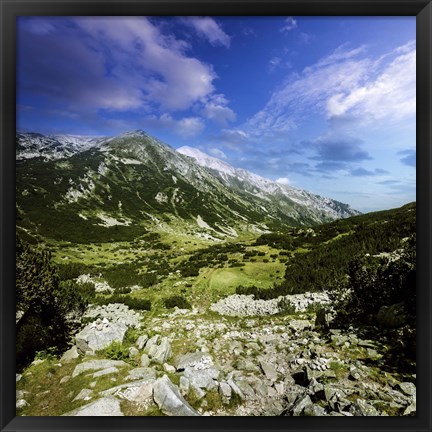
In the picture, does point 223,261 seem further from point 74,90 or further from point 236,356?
point 74,90

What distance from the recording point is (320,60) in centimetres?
538

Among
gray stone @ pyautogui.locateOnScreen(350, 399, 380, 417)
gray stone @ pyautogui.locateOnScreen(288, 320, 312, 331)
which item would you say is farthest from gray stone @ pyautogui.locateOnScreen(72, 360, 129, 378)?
gray stone @ pyautogui.locateOnScreen(288, 320, 312, 331)

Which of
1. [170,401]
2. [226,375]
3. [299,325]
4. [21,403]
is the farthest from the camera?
[299,325]

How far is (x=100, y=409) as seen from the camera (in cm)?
341

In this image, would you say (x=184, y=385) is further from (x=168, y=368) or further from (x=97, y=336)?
(x=97, y=336)

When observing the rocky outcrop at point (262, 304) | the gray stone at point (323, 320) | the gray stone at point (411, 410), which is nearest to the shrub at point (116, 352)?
the rocky outcrop at point (262, 304)

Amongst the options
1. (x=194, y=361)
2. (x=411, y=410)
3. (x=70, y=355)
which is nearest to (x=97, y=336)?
(x=70, y=355)

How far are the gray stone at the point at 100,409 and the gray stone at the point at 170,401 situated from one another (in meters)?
0.50

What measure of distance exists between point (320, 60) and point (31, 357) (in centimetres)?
800

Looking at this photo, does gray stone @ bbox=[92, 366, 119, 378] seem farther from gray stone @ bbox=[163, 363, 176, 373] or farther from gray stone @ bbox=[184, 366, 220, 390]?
gray stone @ bbox=[184, 366, 220, 390]

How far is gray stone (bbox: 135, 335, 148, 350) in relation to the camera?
5.20 m
